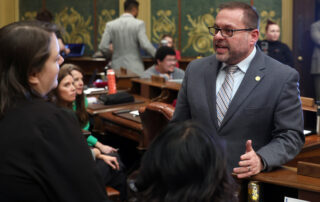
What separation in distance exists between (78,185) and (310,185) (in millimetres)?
926

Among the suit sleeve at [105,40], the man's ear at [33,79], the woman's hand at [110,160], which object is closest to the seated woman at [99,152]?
the woman's hand at [110,160]

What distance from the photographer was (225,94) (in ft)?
7.22

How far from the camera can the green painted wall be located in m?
7.99

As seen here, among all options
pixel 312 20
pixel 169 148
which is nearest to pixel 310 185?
pixel 169 148

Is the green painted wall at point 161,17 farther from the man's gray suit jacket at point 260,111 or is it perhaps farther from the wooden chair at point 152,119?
the man's gray suit jacket at point 260,111

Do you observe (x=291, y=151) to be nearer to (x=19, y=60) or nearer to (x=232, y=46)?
(x=232, y=46)

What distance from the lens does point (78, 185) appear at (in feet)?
4.12

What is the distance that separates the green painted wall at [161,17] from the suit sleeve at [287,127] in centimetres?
552

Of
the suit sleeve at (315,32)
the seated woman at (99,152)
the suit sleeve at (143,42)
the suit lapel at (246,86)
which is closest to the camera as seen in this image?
the suit lapel at (246,86)

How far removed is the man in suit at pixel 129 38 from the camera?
618 centimetres

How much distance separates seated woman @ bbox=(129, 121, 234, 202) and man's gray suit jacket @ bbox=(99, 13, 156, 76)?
203 inches

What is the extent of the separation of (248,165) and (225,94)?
1.50 feet

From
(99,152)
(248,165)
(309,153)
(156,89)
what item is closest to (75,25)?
(156,89)

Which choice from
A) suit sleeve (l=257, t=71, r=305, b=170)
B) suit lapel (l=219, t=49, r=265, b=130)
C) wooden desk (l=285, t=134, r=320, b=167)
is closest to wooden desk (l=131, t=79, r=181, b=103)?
wooden desk (l=285, t=134, r=320, b=167)
